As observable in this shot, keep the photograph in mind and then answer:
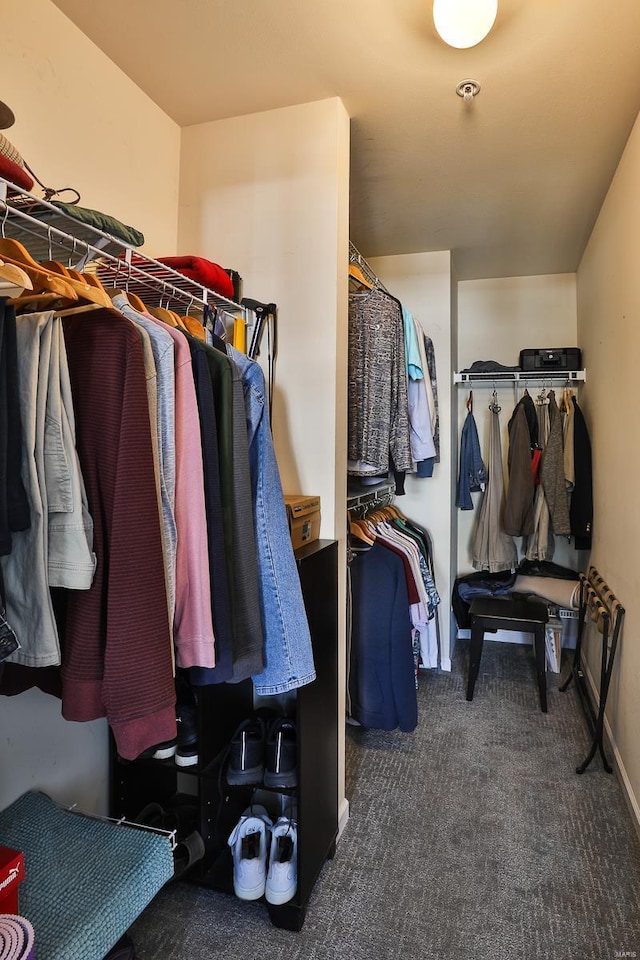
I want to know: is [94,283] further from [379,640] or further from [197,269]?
[379,640]

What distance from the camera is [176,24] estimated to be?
57.9 inches

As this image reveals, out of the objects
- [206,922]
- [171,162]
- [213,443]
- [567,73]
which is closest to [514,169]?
[567,73]

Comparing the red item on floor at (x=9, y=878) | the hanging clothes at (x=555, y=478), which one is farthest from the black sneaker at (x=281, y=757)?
the hanging clothes at (x=555, y=478)

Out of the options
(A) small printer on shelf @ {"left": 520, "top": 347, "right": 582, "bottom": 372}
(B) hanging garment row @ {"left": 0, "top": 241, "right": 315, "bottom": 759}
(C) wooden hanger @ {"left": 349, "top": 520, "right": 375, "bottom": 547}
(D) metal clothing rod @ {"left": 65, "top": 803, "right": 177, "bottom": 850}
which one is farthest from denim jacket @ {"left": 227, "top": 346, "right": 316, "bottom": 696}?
(A) small printer on shelf @ {"left": 520, "top": 347, "right": 582, "bottom": 372}

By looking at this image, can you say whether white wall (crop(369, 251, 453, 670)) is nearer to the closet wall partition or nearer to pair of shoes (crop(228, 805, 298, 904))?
the closet wall partition

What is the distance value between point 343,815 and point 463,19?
2.35 meters

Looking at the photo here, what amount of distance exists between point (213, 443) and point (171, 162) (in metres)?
1.37

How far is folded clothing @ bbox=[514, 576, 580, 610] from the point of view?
10.3ft

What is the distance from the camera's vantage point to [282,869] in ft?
4.59

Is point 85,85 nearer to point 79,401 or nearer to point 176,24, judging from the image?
point 176,24

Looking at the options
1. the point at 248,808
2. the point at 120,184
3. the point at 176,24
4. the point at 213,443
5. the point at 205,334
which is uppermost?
the point at 176,24

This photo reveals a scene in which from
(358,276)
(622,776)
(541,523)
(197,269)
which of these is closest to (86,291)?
(197,269)

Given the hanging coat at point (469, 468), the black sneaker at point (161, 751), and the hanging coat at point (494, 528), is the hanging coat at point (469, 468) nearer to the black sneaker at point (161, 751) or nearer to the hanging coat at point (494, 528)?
the hanging coat at point (494, 528)

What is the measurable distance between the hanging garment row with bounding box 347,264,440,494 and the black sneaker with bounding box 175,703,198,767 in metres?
1.07
